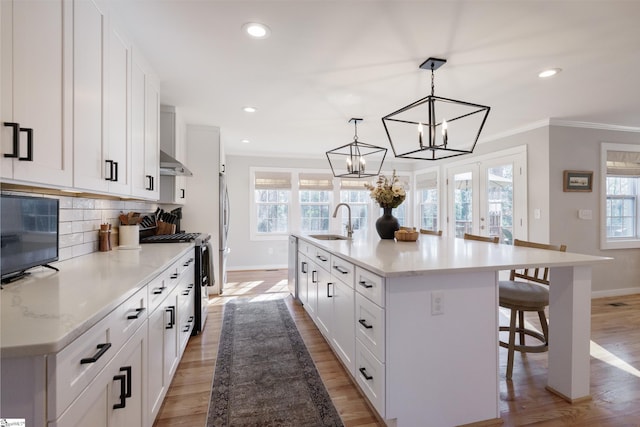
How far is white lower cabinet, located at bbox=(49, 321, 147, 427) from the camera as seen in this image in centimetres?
89

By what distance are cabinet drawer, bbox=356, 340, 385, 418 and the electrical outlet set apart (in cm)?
39

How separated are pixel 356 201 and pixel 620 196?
14.3 feet

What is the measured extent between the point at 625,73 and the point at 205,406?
4169mm

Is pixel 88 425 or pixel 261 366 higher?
pixel 88 425

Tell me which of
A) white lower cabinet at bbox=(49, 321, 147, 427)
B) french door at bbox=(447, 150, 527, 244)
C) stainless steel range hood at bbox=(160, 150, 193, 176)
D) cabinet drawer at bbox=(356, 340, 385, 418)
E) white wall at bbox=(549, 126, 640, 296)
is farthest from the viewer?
french door at bbox=(447, 150, 527, 244)

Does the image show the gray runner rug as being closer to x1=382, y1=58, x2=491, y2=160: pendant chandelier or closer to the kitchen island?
the kitchen island

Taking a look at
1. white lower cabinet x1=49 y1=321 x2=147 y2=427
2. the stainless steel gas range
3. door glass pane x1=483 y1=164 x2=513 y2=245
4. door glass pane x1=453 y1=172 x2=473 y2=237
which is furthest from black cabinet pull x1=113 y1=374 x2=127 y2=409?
door glass pane x1=453 y1=172 x2=473 y2=237

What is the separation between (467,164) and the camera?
5.53 metres

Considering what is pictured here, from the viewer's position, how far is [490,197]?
5016mm

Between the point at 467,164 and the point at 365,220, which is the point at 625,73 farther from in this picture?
the point at 365,220

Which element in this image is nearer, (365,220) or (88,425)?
(88,425)

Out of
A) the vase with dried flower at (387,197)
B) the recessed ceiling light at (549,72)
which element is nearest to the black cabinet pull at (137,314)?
the vase with dried flower at (387,197)

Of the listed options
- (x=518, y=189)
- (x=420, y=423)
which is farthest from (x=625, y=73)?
(x=420, y=423)

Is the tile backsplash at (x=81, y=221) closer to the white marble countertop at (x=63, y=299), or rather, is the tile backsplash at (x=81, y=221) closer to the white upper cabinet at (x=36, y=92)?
the white marble countertop at (x=63, y=299)
